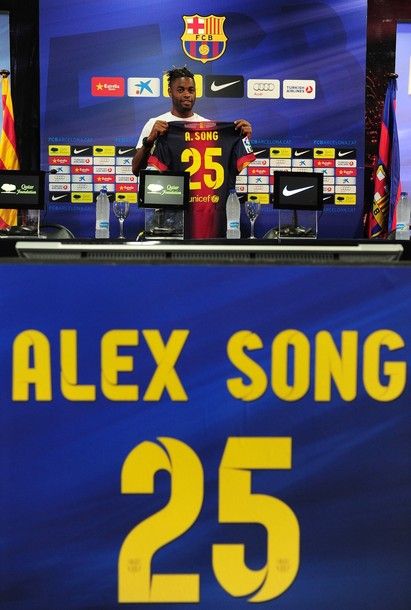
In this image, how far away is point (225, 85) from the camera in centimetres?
498

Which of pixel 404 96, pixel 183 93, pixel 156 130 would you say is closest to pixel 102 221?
pixel 156 130

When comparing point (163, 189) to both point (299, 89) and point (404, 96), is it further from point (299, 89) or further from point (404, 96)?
point (404, 96)

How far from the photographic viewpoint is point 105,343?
1.04 meters

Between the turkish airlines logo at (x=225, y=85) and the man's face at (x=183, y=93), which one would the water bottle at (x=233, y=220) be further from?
the turkish airlines logo at (x=225, y=85)

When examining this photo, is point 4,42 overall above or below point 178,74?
above

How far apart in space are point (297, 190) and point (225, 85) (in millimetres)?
2272

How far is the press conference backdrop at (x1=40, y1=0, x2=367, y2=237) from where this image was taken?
4914 mm

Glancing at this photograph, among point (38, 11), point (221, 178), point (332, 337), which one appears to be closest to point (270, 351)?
point (332, 337)

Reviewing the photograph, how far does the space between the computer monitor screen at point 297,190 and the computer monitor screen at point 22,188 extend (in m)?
1.14

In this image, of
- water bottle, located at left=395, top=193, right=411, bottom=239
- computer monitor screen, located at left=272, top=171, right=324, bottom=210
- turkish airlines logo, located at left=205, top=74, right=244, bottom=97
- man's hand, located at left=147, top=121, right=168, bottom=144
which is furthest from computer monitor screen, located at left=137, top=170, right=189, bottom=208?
turkish airlines logo, located at left=205, top=74, right=244, bottom=97

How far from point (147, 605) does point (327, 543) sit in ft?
1.05

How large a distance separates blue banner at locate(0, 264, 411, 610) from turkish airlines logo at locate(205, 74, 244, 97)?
425cm

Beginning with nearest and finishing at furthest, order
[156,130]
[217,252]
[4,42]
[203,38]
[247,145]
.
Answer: [217,252]
[156,130]
[247,145]
[203,38]
[4,42]

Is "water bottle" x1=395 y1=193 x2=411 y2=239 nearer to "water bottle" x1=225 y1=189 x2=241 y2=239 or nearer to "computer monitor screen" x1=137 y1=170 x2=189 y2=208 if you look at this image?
"water bottle" x1=225 y1=189 x2=241 y2=239
